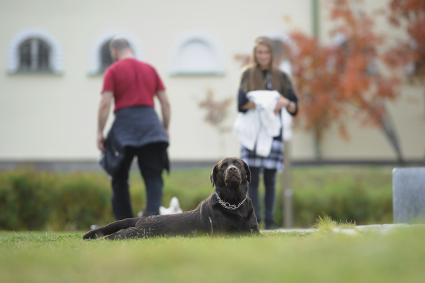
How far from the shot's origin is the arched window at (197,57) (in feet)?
90.4

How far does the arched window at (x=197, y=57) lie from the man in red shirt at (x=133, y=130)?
15.4 metres

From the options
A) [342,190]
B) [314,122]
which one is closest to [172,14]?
[314,122]

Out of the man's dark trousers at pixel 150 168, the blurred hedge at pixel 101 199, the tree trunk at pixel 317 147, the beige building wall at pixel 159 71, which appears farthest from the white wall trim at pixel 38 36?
the man's dark trousers at pixel 150 168

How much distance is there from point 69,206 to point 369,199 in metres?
5.59

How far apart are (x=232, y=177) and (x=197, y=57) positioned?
18644 mm

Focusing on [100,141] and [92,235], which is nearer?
[92,235]

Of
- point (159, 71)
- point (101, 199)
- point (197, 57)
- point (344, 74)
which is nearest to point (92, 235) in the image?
point (101, 199)

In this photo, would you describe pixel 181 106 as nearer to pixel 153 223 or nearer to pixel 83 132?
pixel 83 132

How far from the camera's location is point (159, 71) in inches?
1080

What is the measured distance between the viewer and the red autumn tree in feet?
81.8

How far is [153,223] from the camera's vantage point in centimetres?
958

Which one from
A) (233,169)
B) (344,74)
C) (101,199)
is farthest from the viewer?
(344,74)

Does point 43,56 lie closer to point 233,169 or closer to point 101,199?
point 101,199

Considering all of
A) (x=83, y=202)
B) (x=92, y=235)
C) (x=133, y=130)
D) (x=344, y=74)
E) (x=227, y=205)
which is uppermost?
(x=344, y=74)
